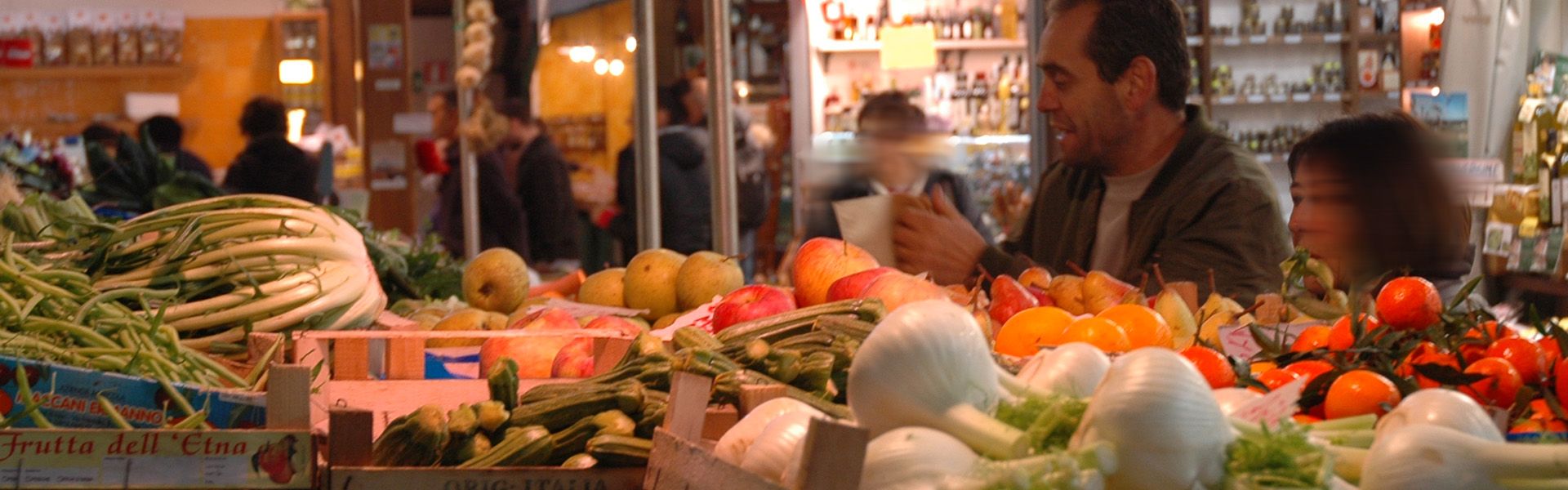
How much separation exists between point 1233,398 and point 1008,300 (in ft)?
3.59

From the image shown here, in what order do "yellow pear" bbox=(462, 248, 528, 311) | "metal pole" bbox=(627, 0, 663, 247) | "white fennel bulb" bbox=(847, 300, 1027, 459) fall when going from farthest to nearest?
1. "metal pole" bbox=(627, 0, 663, 247)
2. "yellow pear" bbox=(462, 248, 528, 311)
3. "white fennel bulb" bbox=(847, 300, 1027, 459)

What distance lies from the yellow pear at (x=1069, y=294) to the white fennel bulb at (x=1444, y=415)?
4.31 ft

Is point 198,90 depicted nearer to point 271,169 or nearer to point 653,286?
point 271,169

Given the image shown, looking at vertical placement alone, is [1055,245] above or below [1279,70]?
below

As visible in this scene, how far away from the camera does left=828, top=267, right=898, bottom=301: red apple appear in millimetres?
2412

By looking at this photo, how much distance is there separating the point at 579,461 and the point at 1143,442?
75cm

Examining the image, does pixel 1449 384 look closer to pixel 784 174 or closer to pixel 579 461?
pixel 579 461

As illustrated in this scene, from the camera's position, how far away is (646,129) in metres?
6.16

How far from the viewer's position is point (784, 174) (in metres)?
8.81

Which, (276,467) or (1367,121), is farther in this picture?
(1367,121)

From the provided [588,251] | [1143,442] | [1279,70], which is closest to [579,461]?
[1143,442]

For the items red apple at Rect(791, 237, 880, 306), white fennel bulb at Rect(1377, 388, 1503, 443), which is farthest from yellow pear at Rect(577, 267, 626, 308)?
white fennel bulb at Rect(1377, 388, 1503, 443)

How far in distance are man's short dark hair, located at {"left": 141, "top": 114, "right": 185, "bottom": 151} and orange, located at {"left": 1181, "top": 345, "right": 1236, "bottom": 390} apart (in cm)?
869

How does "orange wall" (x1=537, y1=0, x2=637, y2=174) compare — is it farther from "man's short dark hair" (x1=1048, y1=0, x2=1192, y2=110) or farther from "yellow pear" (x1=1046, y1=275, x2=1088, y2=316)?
"yellow pear" (x1=1046, y1=275, x2=1088, y2=316)
